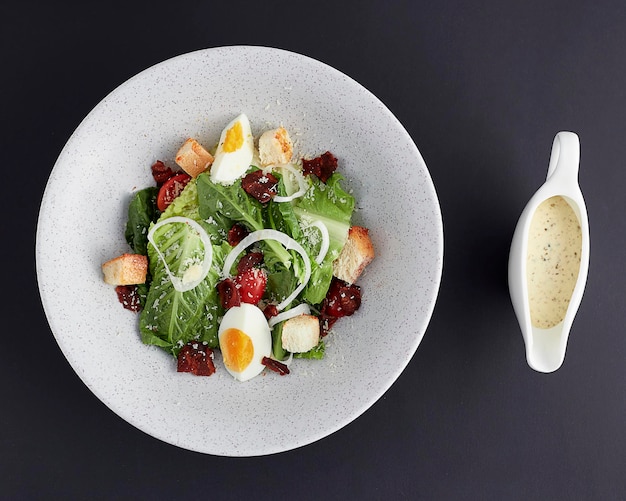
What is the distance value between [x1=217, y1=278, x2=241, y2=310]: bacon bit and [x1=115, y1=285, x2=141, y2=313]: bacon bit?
326 mm

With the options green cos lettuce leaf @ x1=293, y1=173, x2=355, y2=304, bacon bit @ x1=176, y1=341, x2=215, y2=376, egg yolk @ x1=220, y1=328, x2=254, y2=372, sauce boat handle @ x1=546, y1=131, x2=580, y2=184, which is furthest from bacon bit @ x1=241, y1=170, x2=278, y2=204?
sauce boat handle @ x1=546, y1=131, x2=580, y2=184

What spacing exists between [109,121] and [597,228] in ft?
6.65

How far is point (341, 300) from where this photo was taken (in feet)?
8.92

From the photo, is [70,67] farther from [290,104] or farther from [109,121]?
[290,104]

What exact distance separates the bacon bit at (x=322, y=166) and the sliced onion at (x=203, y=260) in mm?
468

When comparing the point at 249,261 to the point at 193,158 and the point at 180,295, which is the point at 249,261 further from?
the point at 193,158

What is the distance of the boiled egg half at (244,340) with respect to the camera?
2633 millimetres

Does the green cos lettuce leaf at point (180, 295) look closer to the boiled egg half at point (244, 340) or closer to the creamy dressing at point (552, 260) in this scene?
the boiled egg half at point (244, 340)

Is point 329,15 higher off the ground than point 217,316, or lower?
higher

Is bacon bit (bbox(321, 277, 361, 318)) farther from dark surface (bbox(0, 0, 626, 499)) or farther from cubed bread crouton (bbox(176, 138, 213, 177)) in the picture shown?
cubed bread crouton (bbox(176, 138, 213, 177))

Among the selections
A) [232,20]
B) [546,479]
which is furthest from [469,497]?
[232,20]

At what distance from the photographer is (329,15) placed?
3.04 m

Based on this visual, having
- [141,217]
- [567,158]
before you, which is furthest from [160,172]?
[567,158]

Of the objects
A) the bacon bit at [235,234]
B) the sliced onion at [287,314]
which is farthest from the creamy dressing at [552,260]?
the bacon bit at [235,234]
